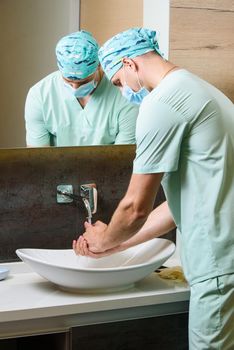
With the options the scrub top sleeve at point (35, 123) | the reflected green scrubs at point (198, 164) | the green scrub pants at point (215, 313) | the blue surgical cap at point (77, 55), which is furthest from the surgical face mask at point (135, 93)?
the green scrub pants at point (215, 313)

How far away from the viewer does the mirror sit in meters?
1.89

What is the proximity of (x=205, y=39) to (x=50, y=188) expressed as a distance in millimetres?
Answer: 822

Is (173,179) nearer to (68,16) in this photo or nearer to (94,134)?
(94,134)

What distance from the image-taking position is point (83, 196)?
2020 millimetres

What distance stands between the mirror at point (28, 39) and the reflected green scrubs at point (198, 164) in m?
0.55

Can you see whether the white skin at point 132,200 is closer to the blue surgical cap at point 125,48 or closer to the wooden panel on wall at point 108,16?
the blue surgical cap at point 125,48

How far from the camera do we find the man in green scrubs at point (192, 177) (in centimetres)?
150

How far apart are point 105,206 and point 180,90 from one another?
71 cm

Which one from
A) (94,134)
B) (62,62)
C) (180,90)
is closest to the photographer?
(180,90)

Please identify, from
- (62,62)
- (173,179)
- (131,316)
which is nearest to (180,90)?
(173,179)

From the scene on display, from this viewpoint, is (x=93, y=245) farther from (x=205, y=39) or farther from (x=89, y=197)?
(x=205, y=39)

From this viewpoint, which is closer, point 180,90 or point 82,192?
point 180,90

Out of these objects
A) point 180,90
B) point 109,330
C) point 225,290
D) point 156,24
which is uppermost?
point 156,24

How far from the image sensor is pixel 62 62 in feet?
6.25
